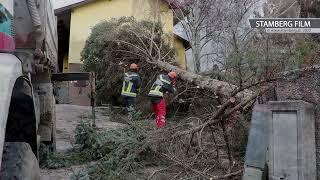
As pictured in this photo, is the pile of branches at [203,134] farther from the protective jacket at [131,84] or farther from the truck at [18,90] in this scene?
the truck at [18,90]

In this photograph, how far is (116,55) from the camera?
13.3 metres

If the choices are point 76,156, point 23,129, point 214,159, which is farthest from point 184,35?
point 23,129

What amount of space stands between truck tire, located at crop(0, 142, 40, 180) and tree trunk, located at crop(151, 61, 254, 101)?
2.34m

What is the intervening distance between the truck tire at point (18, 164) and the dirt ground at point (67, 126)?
2281mm

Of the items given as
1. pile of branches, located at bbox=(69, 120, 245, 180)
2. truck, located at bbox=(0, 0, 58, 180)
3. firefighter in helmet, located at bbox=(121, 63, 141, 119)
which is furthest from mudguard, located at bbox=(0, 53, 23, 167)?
firefighter in helmet, located at bbox=(121, 63, 141, 119)

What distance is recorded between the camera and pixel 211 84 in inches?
321

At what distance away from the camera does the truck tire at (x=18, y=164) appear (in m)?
2.57

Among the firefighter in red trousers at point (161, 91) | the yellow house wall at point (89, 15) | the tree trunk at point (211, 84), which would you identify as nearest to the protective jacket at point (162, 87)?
the firefighter in red trousers at point (161, 91)

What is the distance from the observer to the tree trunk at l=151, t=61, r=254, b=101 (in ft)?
15.7

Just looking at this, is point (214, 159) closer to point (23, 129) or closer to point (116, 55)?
point (23, 129)

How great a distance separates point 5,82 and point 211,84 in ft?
20.3

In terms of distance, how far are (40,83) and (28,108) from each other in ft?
9.91

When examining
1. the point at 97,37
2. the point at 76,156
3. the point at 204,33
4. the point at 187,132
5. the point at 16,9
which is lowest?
the point at 76,156

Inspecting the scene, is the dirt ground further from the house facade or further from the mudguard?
the house facade
